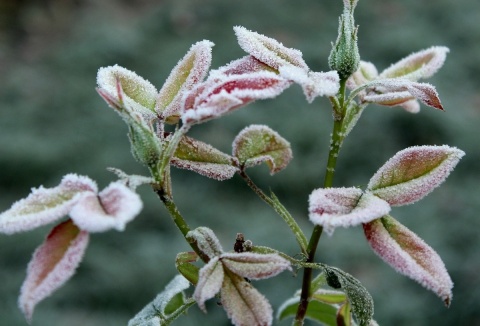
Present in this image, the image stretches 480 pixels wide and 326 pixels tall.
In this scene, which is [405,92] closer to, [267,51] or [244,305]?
[267,51]

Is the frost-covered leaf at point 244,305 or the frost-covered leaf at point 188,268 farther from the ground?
the frost-covered leaf at point 188,268

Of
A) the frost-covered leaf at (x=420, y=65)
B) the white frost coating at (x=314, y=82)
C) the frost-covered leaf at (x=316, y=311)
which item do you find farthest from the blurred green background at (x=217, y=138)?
the white frost coating at (x=314, y=82)

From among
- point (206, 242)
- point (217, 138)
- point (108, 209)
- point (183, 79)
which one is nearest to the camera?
point (108, 209)

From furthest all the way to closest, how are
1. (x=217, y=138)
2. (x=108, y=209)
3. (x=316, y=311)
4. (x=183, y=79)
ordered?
1. (x=217, y=138)
2. (x=316, y=311)
3. (x=183, y=79)
4. (x=108, y=209)

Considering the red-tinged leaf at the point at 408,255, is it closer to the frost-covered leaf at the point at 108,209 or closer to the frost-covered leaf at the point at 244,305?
the frost-covered leaf at the point at 244,305

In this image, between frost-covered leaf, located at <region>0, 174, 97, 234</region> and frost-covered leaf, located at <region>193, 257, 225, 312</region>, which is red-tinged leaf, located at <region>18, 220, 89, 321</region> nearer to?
frost-covered leaf, located at <region>0, 174, 97, 234</region>

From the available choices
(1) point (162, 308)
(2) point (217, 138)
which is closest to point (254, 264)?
(1) point (162, 308)
